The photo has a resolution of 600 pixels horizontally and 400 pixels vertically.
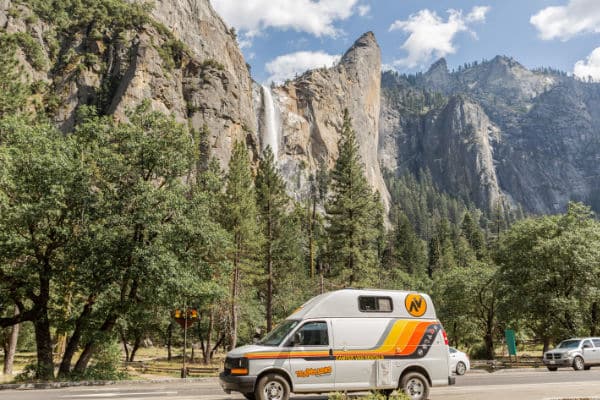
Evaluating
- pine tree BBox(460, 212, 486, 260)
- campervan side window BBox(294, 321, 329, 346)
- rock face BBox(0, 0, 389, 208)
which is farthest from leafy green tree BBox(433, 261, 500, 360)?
pine tree BBox(460, 212, 486, 260)

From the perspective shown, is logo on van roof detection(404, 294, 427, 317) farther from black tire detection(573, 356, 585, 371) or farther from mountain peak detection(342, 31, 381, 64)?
mountain peak detection(342, 31, 381, 64)

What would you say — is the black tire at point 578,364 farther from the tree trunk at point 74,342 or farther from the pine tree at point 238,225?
the tree trunk at point 74,342

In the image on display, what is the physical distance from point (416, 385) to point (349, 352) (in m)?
2.00

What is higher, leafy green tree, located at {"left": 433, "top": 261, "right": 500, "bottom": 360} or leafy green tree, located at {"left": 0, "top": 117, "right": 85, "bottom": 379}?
leafy green tree, located at {"left": 0, "top": 117, "right": 85, "bottom": 379}

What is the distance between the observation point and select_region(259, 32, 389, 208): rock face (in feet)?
393

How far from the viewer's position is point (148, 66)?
225 feet

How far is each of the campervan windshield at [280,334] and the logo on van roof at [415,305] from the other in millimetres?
3065

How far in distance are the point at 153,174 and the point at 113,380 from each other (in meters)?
8.91

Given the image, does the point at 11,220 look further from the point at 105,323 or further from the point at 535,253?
the point at 535,253

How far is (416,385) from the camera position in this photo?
37.7ft

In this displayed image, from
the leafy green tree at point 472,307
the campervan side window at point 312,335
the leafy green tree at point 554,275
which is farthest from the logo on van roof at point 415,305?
the leafy green tree at point 472,307

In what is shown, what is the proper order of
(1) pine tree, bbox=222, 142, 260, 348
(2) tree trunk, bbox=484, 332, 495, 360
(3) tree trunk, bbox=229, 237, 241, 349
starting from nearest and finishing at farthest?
(3) tree trunk, bbox=229, 237, 241, 349, (1) pine tree, bbox=222, 142, 260, 348, (2) tree trunk, bbox=484, 332, 495, 360

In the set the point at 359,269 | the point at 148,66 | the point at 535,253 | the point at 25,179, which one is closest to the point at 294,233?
the point at 359,269

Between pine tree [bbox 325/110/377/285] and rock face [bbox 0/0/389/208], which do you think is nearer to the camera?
pine tree [bbox 325/110/377/285]
